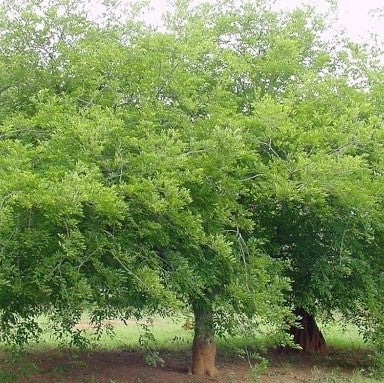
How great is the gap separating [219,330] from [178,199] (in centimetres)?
279

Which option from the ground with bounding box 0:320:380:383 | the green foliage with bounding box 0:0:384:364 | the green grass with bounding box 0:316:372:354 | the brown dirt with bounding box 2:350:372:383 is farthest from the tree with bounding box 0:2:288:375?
the green grass with bounding box 0:316:372:354

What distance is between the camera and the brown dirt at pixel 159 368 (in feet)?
37.0

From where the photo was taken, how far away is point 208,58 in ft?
36.2

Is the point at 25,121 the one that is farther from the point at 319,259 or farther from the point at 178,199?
the point at 319,259

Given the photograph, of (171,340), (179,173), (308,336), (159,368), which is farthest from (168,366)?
(179,173)

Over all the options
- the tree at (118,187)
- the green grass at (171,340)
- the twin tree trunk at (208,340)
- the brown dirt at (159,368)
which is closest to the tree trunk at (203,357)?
the twin tree trunk at (208,340)

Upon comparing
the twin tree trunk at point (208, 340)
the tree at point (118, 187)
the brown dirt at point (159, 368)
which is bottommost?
the brown dirt at point (159, 368)

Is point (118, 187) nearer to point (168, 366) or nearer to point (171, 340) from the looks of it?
point (168, 366)

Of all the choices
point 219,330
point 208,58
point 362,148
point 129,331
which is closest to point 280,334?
point 219,330

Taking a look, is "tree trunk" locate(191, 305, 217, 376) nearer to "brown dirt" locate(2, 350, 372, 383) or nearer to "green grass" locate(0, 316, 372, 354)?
"brown dirt" locate(2, 350, 372, 383)

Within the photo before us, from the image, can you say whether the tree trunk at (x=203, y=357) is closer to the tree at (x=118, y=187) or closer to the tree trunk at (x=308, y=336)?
the tree at (x=118, y=187)

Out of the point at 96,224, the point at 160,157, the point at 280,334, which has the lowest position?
the point at 280,334

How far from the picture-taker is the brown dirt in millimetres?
11266

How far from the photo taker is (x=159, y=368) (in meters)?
12.3
